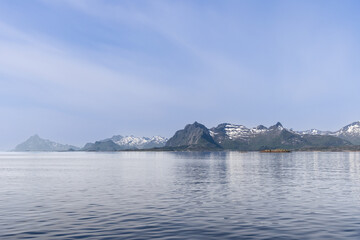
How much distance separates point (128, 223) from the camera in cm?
3359

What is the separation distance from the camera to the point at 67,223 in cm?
3350

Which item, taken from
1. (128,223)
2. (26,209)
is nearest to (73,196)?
(26,209)

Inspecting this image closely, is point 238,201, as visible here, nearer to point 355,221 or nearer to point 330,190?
point 355,221

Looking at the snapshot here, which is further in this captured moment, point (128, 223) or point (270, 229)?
point (128, 223)

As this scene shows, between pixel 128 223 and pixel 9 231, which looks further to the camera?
pixel 128 223

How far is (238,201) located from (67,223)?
23689 mm

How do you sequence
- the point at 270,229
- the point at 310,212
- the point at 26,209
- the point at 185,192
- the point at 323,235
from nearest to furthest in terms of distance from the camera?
the point at 323,235 < the point at 270,229 < the point at 310,212 < the point at 26,209 < the point at 185,192

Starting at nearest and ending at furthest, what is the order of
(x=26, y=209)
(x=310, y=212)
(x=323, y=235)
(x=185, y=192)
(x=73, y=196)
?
(x=323, y=235) → (x=310, y=212) → (x=26, y=209) → (x=73, y=196) → (x=185, y=192)

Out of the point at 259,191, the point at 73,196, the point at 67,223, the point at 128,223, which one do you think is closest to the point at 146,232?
the point at 128,223

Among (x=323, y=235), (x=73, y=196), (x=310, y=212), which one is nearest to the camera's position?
(x=323, y=235)

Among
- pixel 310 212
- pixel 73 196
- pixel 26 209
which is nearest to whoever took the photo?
pixel 310 212

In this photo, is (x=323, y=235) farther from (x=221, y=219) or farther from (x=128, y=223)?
(x=128, y=223)

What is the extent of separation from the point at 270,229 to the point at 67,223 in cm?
1953

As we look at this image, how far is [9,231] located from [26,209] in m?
11.9
